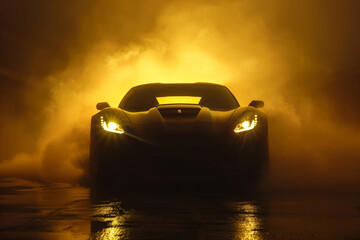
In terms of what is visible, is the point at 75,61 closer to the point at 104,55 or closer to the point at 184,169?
the point at 104,55

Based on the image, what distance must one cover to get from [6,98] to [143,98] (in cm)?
1788

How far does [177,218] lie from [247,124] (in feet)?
8.02

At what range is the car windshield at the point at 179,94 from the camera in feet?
32.6

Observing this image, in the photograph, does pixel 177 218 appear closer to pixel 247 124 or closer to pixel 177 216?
pixel 177 216

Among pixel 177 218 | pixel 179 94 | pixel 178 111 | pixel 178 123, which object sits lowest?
pixel 177 218

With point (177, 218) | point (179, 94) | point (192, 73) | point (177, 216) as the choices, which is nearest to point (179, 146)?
point (177, 216)

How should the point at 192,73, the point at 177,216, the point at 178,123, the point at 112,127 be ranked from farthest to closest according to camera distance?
1. the point at 192,73
2. the point at 112,127
3. the point at 178,123
4. the point at 177,216

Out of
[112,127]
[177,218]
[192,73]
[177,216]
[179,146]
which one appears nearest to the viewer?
[177,218]

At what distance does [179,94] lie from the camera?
34.4ft

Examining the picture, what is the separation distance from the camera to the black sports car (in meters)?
8.15

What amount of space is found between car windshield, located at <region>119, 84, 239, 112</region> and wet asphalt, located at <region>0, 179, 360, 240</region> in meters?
1.56

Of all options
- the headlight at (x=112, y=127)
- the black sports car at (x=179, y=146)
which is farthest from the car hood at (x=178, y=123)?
the headlight at (x=112, y=127)

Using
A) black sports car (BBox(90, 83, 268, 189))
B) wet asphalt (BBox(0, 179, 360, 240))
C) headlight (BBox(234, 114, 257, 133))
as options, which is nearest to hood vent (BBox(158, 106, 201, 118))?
black sports car (BBox(90, 83, 268, 189))

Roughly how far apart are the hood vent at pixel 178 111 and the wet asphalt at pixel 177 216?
92cm
